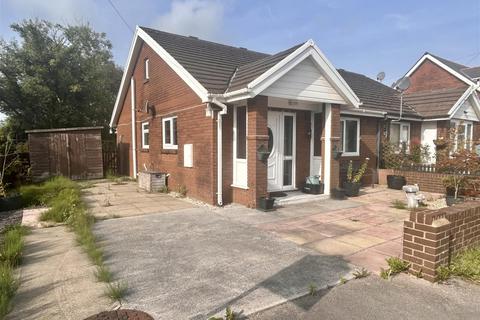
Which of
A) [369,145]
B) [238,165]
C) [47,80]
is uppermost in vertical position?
[47,80]

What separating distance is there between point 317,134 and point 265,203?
354 centimetres

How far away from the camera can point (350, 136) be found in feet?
36.3

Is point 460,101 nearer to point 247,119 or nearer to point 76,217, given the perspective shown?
point 247,119

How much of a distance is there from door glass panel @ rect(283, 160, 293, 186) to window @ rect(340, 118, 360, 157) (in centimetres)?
293

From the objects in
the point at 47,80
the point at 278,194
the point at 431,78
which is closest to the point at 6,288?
the point at 278,194

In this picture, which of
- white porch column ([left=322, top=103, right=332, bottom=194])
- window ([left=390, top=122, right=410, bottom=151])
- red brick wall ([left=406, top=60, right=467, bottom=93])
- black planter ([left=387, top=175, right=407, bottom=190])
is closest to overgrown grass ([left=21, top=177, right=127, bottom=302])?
white porch column ([left=322, top=103, right=332, bottom=194])

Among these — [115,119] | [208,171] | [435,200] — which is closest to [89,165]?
[115,119]

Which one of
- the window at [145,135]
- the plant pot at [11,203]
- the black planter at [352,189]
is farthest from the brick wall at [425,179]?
the plant pot at [11,203]

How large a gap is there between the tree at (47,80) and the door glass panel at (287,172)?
52.7 ft

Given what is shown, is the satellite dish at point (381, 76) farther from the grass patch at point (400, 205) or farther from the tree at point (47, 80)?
the tree at point (47, 80)

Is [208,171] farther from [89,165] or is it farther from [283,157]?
[89,165]

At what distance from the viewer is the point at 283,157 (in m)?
8.81

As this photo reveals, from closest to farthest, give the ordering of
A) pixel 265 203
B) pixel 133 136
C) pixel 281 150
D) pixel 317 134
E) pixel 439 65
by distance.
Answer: pixel 265 203 → pixel 281 150 → pixel 317 134 → pixel 133 136 → pixel 439 65

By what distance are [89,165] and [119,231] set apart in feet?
30.5
